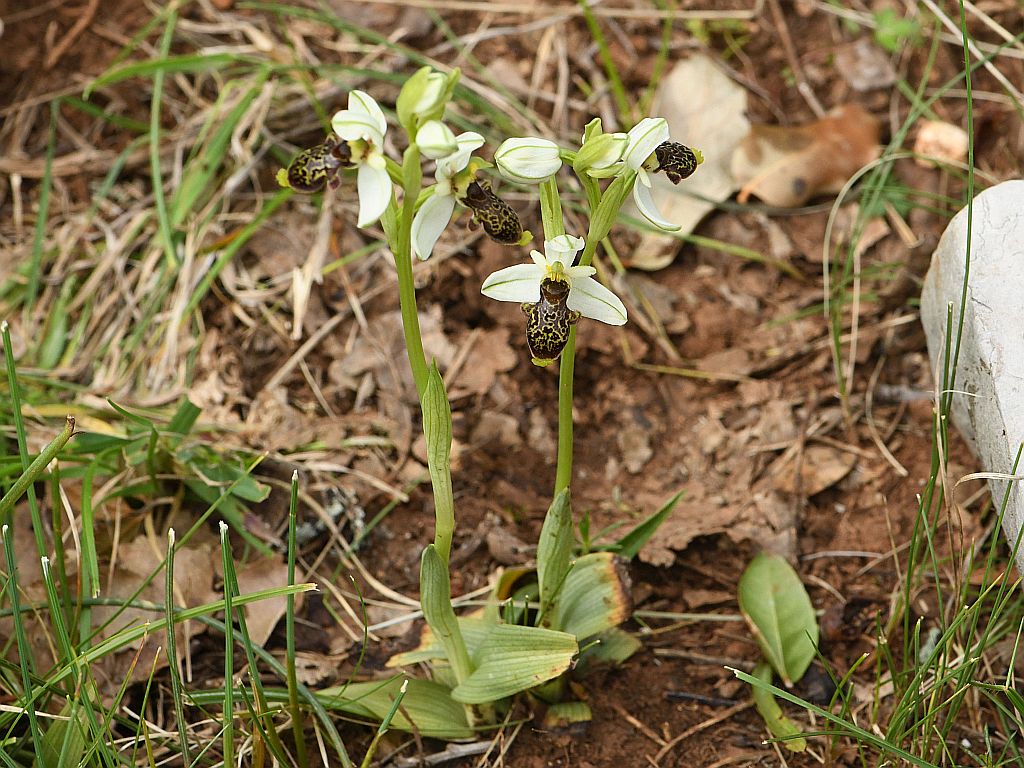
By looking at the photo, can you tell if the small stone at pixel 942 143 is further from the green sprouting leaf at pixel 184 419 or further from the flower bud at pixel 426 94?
the green sprouting leaf at pixel 184 419

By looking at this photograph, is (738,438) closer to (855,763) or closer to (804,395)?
(804,395)

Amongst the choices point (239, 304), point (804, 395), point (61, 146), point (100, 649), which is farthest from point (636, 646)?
point (61, 146)

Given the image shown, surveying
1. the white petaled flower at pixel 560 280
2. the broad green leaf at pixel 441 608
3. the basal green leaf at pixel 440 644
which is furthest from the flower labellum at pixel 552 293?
the basal green leaf at pixel 440 644

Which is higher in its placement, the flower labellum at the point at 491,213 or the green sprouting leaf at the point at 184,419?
the flower labellum at the point at 491,213

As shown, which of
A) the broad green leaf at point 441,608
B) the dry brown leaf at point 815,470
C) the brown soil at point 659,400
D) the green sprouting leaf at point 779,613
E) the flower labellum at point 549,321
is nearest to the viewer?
the flower labellum at point 549,321

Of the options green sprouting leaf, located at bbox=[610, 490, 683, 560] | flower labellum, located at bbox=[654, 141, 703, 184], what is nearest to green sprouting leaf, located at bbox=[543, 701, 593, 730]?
green sprouting leaf, located at bbox=[610, 490, 683, 560]

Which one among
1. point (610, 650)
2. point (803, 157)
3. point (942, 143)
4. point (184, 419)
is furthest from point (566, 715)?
point (942, 143)

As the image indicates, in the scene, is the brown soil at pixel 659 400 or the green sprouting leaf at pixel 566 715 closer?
the green sprouting leaf at pixel 566 715

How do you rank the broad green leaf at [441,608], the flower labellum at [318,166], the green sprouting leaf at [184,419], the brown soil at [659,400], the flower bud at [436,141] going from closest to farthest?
the flower bud at [436,141] → the flower labellum at [318,166] → the broad green leaf at [441,608] → the brown soil at [659,400] → the green sprouting leaf at [184,419]
